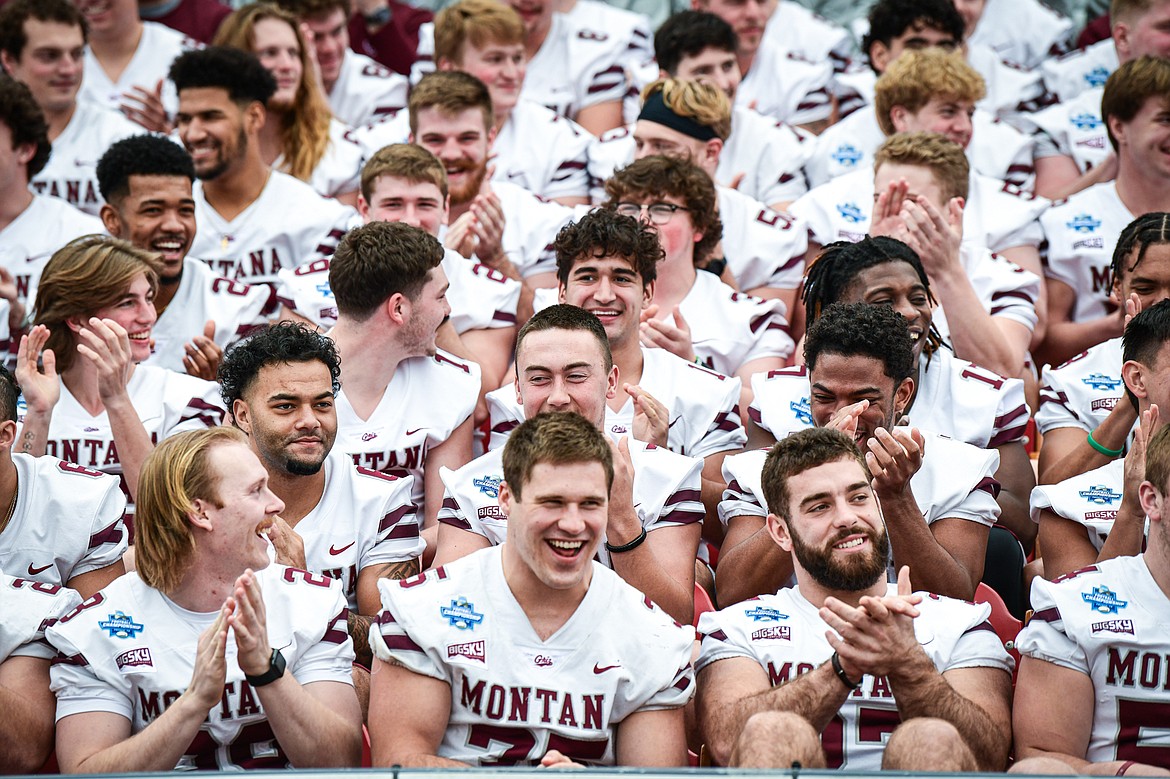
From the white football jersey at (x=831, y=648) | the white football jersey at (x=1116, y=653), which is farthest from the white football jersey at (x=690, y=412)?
the white football jersey at (x=1116, y=653)

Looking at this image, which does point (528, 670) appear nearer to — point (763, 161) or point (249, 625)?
point (249, 625)

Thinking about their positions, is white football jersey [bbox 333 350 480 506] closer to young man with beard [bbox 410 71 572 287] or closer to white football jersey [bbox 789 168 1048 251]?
young man with beard [bbox 410 71 572 287]

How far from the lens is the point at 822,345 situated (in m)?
4.81

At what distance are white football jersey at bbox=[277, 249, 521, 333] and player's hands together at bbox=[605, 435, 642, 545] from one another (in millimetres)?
1762

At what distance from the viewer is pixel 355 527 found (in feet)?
15.6

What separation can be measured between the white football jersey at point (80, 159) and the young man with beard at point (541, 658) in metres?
3.98

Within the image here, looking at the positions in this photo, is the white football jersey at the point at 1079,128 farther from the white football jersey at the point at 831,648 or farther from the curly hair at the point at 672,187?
the white football jersey at the point at 831,648

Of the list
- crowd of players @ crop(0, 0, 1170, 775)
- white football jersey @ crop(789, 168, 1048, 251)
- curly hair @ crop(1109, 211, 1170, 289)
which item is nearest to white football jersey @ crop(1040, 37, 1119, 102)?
crowd of players @ crop(0, 0, 1170, 775)

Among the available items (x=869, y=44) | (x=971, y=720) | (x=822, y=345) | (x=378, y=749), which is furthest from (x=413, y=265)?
(x=869, y=44)

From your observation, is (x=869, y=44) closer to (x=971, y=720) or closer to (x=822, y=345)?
(x=822, y=345)

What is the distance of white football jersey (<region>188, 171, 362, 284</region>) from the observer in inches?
262

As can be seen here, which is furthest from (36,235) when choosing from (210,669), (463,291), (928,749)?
(928,749)

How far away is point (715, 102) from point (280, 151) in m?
2.10

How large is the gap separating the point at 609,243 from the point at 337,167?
2349 millimetres
